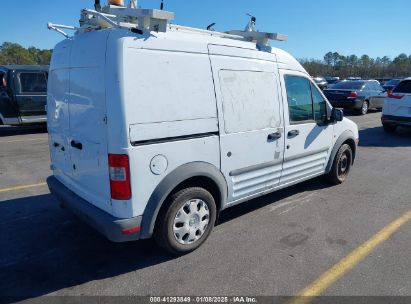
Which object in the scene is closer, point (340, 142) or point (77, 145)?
point (77, 145)

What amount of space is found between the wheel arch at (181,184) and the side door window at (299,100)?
1456 millimetres

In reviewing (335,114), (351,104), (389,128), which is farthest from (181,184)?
(351,104)

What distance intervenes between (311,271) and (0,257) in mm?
3044

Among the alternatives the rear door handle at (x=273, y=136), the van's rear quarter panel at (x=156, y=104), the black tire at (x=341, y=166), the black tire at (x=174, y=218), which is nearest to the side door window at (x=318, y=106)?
the black tire at (x=341, y=166)

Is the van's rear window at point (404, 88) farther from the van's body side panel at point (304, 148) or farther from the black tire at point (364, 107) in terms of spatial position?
the van's body side panel at point (304, 148)

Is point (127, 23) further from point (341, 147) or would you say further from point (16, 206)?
point (341, 147)

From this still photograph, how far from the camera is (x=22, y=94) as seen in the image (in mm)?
10328

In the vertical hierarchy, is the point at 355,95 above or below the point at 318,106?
above

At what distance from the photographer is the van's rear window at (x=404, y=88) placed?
33.8 feet

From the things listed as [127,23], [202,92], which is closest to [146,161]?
[202,92]

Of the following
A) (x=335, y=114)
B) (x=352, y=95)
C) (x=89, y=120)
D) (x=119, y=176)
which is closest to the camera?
(x=119, y=176)

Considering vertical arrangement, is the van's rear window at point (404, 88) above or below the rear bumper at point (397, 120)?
above

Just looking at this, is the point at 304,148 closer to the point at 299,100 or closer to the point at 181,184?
the point at 299,100

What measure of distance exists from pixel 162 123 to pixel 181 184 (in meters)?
0.66
